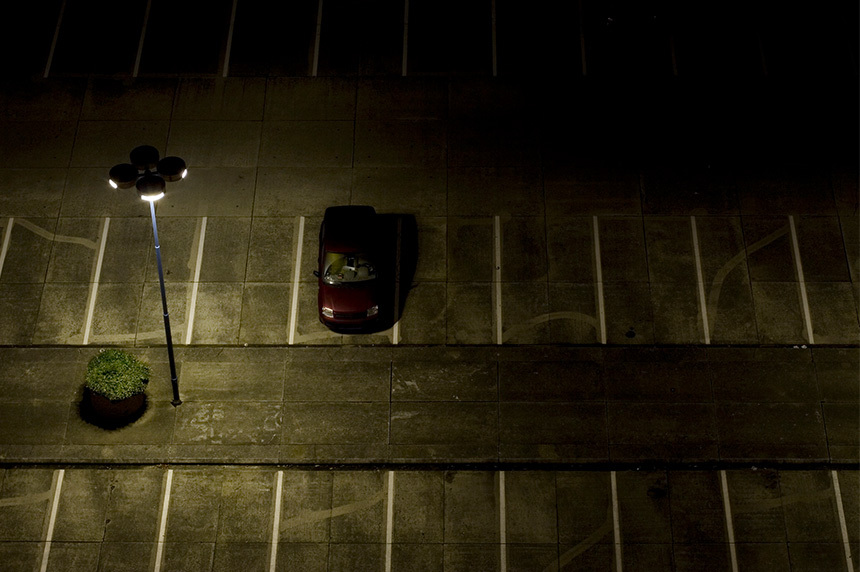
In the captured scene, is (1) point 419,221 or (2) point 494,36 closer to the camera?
(1) point 419,221

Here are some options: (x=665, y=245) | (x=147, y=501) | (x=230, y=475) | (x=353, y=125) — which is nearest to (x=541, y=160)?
(x=665, y=245)

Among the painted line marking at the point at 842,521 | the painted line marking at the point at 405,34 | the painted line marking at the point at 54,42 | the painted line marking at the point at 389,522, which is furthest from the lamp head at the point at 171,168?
the painted line marking at the point at 842,521

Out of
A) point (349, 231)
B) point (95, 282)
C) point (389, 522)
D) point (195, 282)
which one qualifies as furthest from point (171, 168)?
point (389, 522)

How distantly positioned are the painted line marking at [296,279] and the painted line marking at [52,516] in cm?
520

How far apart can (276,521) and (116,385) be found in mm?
4048

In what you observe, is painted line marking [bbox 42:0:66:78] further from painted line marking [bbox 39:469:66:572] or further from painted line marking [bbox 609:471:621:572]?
painted line marking [bbox 609:471:621:572]

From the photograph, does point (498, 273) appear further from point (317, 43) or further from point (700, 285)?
point (317, 43)

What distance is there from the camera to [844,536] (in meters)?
11.7

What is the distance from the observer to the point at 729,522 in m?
11.8

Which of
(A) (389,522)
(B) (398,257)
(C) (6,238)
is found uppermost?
(C) (6,238)

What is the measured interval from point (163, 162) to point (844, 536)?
1421cm

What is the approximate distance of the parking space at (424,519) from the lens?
11539mm

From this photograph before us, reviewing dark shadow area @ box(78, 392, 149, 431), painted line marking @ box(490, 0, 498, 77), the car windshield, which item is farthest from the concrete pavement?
painted line marking @ box(490, 0, 498, 77)

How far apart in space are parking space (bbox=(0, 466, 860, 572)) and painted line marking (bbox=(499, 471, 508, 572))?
0.06 feet
